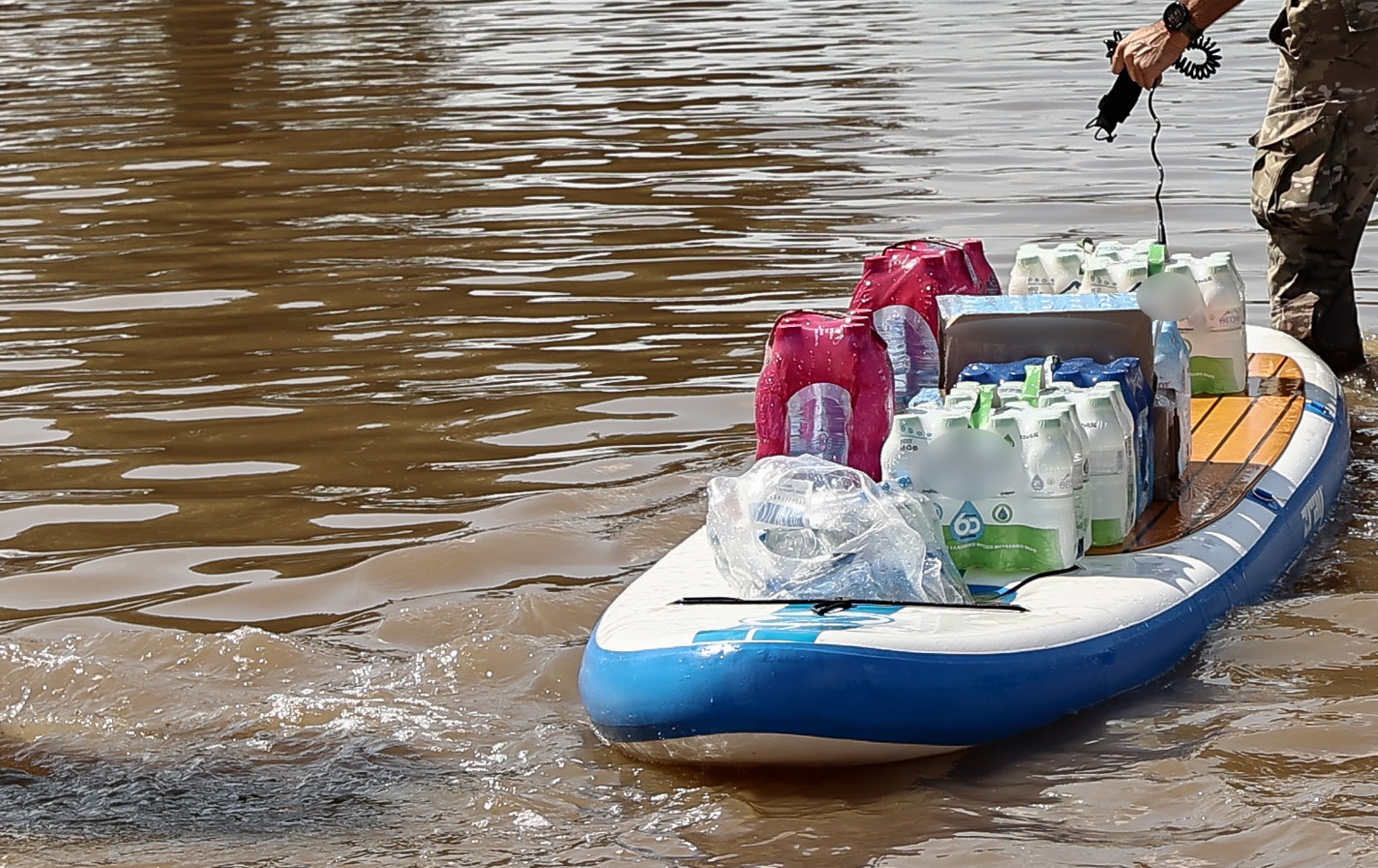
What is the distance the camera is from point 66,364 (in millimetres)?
7684

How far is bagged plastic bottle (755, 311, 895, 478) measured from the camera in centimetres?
454

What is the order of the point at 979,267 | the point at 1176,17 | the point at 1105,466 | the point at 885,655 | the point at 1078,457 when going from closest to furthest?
the point at 885,655 < the point at 1078,457 < the point at 1105,466 < the point at 979,267 < the point at 1176,17

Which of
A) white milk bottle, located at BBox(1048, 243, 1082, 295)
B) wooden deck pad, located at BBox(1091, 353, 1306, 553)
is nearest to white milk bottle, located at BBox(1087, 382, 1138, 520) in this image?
wooden deck pad, located at BBox(1091, 353, 1306, 553)

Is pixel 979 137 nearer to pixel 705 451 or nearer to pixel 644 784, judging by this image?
pixel 705 451

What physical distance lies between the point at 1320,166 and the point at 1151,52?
0.99 metres

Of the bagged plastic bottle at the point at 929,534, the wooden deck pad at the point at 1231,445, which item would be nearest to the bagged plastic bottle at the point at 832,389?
the bagged plastic bottle at the point at 929,534

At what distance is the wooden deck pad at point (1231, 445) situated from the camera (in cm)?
475

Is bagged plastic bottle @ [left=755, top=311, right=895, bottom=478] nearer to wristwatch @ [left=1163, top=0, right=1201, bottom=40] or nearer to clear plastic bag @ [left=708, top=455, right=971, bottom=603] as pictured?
clear plastic bag @ [left=708, top=455, right=971, bottom=603]

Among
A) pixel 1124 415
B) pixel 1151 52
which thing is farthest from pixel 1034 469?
pixel 1151 52

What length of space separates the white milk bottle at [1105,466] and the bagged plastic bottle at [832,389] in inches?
18.9

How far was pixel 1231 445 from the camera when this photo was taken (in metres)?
5.36

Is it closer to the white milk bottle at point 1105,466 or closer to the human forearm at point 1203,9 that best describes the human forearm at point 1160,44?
the human forearm at point 1203,9

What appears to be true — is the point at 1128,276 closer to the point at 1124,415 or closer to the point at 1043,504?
the point at 1124,415

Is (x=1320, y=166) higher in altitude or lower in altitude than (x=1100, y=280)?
→ higher
